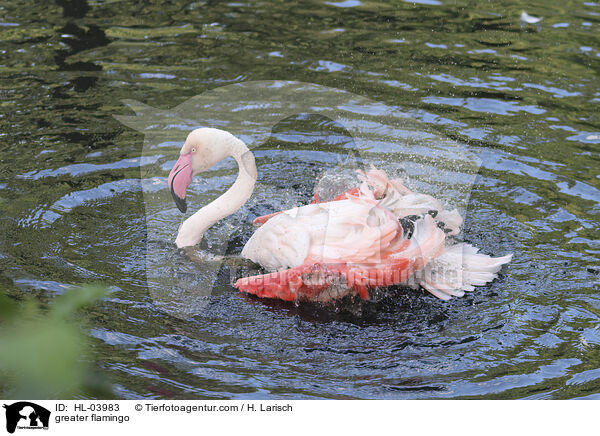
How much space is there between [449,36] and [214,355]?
672cm

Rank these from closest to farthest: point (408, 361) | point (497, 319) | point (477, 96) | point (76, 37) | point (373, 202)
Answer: point (408, 361)
point (497, 319)
point (373, 202)
point (477, 96)
point (76, 37)

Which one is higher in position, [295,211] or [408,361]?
[295,211]

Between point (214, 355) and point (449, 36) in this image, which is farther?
point (449, 36)

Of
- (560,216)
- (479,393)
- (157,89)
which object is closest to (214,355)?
(479,393)

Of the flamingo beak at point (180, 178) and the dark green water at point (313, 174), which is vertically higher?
the flamingo beak at point (180, 178)

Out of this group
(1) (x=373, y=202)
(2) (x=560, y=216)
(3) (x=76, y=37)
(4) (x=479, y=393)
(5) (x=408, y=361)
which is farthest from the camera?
(3) (x=76, y=37)

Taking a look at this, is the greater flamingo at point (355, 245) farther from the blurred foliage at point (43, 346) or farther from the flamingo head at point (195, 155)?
the blurred foliage at point (43, 346)

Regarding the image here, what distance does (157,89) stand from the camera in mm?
7887

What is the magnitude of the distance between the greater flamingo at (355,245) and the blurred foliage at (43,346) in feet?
10.1

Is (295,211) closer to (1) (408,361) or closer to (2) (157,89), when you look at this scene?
(1) (408,361)

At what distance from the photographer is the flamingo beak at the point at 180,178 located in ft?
16.4
